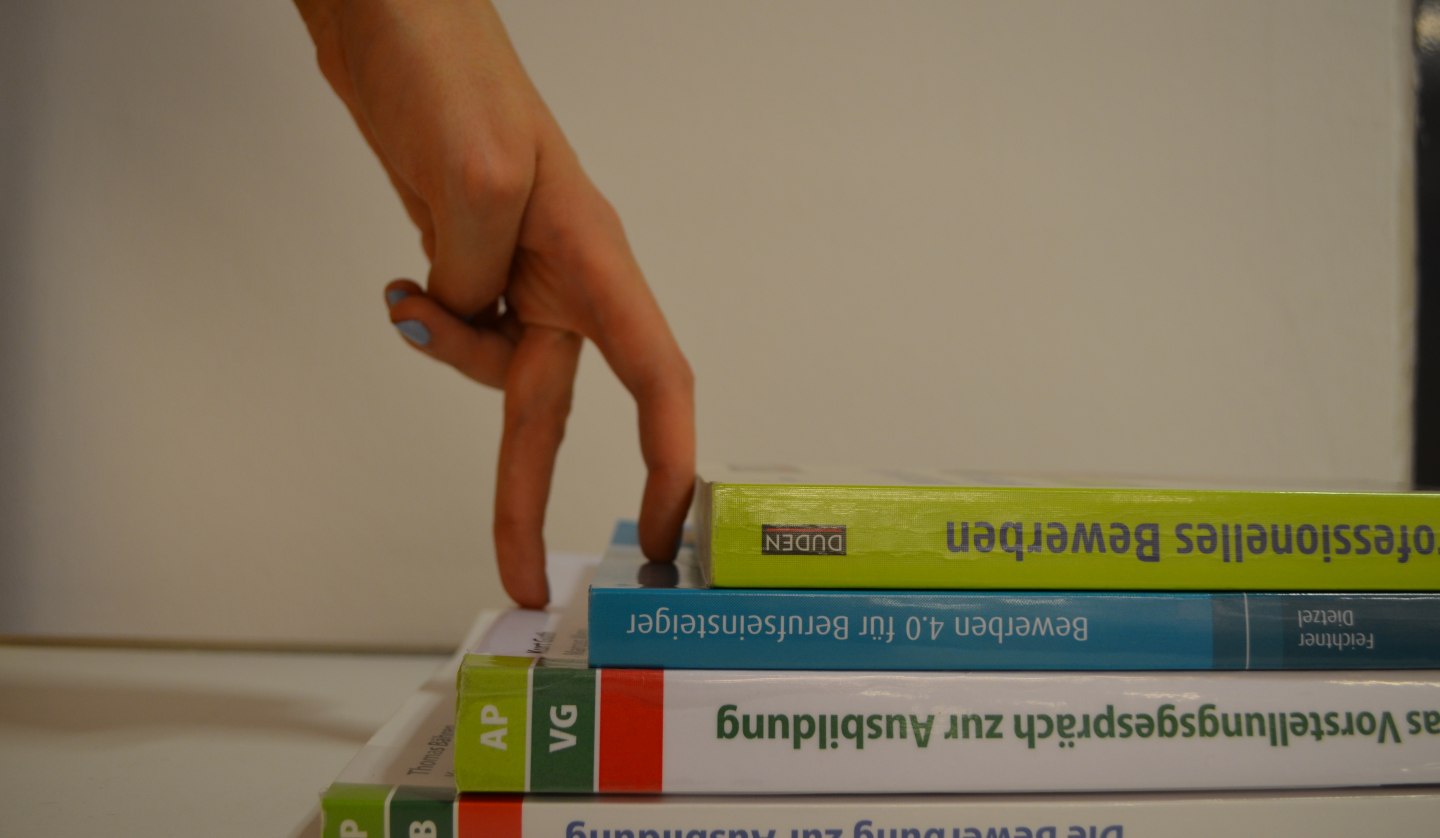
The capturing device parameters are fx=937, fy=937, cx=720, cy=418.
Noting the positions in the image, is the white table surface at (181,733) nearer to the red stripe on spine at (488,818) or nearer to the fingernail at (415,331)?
the red stripe on spine at (488,818)

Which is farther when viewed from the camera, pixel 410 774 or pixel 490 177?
pixel 490 177

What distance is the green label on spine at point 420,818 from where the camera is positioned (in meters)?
0.38

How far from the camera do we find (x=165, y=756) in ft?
1.87

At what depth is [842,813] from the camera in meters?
0.40

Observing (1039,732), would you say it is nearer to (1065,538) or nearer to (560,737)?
(1065,538)

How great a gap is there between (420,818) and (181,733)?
34 centimetres

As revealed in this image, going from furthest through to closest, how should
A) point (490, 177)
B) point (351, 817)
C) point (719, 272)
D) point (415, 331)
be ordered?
point (719, 272), point (415, 331), point (490, 177), point (351, 817)

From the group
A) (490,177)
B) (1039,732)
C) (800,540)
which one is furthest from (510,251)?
(1039,732)

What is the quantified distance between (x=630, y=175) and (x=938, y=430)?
412mm

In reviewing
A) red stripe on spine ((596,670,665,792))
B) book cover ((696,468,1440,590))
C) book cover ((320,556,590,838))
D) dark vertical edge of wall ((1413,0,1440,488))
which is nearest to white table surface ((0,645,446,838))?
book cover ((320,556,590,838))

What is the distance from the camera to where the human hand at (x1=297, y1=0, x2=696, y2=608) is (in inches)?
23.0

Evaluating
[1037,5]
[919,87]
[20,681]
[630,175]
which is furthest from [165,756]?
[1037,5]

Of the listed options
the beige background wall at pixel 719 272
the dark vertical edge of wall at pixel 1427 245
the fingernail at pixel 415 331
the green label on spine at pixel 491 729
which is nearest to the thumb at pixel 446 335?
the fingernail at pixel 415 331

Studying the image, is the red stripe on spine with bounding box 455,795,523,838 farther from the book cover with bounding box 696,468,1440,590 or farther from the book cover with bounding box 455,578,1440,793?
the book cover with bounding box 696,468,1440,590
